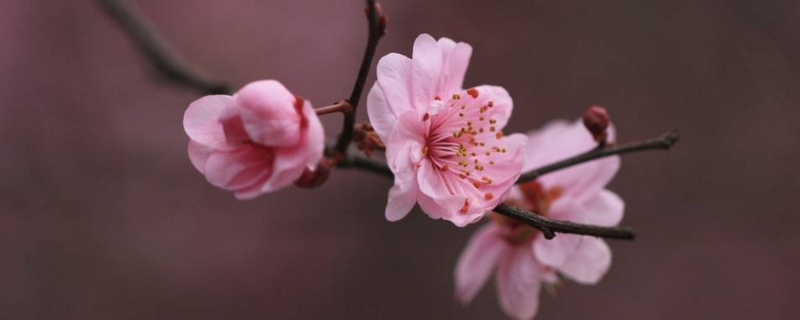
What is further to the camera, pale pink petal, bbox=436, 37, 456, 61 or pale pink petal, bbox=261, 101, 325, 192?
pale pink petal, bbox=436, 37, 456, 61

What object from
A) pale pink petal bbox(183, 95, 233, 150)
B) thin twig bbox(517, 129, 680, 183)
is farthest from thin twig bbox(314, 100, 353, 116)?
thin twig bbox(517, 129, 680, 183)

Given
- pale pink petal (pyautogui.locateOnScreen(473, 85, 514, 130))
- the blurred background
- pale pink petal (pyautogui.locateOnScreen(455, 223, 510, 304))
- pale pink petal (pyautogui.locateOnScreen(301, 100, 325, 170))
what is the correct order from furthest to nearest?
1. the blurred background
2. pale pink petal (pyautogui.locateOnScreen(455, 223, 510, 304))
3. pale pink petal (pyautogui.locateOnScreen(473, 85, 514, 130))
4. pale pink petal (pyautogui.locateOnScreen(301, 100, 325, 170))

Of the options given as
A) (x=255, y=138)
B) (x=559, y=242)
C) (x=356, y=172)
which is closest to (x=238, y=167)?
(x=255, y=138)

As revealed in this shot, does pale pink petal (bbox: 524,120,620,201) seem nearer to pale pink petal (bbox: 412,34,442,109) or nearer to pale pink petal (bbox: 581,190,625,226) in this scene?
pale pink petal (bbox: 581,190,625,226)

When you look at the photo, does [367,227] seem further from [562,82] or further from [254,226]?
[562,82]

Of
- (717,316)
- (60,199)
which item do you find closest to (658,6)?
(717,316)
